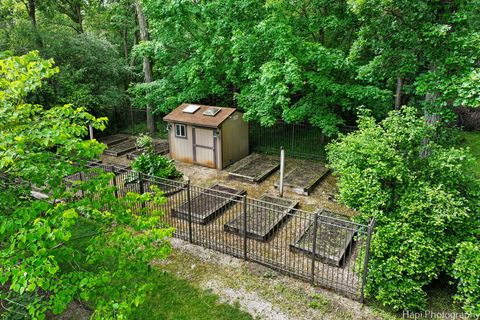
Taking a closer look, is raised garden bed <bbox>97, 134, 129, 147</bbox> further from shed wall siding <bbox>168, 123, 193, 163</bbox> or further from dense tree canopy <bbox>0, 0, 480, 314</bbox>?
shed wall siding <bbox>168, 123, 193, 163</bbox>

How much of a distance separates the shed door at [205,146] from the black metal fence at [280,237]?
295 centimetres

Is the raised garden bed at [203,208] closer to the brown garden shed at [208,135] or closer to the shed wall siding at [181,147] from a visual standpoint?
the brown garden shed at [208,135]

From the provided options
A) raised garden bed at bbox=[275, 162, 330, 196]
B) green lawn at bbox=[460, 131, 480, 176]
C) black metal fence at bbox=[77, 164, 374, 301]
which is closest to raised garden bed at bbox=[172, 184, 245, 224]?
black metal fence at bbox=[77, 164, 374, 301]

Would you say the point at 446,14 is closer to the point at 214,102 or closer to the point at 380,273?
the point at 380,273

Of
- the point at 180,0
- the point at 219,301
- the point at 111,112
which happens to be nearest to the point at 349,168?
the point at 219,301

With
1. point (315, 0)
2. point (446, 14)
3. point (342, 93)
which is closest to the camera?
point (446, 14)

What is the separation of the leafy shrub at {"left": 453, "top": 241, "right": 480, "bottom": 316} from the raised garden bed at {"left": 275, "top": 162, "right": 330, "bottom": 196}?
16.9ft

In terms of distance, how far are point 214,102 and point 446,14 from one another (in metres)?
10.6

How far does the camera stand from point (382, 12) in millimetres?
7973

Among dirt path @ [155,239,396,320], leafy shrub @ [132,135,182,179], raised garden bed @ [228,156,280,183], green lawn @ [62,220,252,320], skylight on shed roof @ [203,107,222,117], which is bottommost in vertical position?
green lawn @ [62,220,252,320]

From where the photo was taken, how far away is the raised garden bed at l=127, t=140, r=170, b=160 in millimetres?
13213

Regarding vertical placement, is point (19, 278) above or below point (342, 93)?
below

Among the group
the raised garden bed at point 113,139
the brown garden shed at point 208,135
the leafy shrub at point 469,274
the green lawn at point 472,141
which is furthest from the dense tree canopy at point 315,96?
the green lawn at point 472,141

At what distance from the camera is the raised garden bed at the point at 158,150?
13.2 meters
